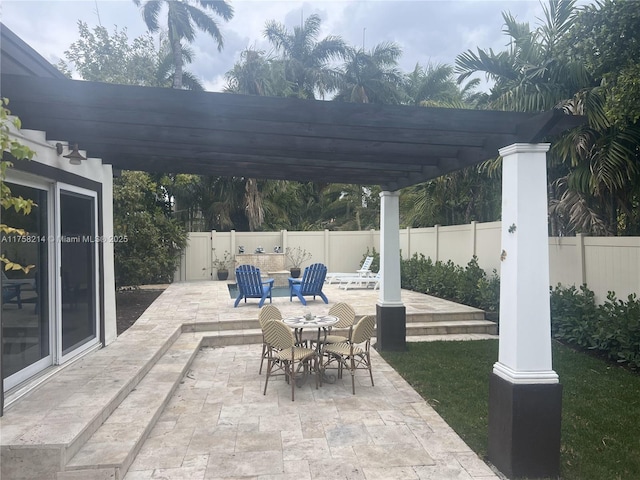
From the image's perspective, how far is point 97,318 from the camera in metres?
5.56

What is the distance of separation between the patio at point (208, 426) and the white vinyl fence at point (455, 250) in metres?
3.37

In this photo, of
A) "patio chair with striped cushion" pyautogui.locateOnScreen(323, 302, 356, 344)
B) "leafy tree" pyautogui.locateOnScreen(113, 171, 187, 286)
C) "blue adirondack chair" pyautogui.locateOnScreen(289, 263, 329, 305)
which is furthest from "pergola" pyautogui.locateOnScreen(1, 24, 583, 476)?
"leafy tree" pyautogui.locateOnScreen(113, 171, 187, 286)

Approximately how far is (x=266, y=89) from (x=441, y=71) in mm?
7420

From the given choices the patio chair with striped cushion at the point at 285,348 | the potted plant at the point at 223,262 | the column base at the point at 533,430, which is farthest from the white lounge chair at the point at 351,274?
the column base at the point at 533,430

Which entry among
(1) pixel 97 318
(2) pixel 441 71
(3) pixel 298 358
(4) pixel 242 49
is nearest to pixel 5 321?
(1) pixel 97 318

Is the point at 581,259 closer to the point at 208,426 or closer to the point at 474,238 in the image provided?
the point at 474,238

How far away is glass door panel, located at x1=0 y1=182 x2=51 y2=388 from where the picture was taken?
3715 mm

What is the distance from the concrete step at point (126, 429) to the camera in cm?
286

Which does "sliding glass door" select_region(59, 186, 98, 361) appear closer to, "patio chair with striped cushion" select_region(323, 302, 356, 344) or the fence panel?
"patio chair with striped cushion" select_region(323, 302, 356, 344)

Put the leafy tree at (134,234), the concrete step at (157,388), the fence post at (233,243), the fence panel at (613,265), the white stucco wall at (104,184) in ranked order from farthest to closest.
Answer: the fence post at (233,243)
the leafy tree at (134,234)
the fence panel at (613,265)
the white stucco wall at (104,184)
the concrete step at (157,388)

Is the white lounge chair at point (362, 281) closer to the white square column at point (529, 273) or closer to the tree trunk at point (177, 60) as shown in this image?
the white square column at point (529, 273)

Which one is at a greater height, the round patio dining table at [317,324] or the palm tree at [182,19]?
the palm tree at [182,19]

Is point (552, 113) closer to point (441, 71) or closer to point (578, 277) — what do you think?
point (578, 277)

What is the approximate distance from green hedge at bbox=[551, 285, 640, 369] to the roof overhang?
10.2 feet
